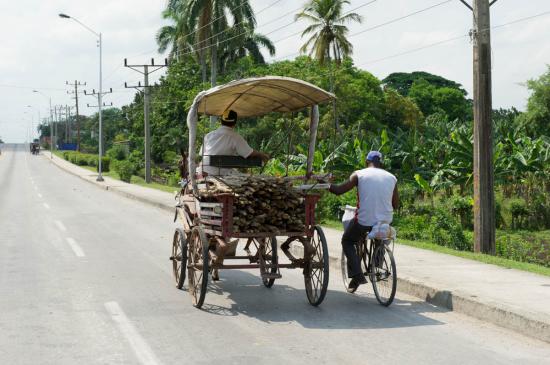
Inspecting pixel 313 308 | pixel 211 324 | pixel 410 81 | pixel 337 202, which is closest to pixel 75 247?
pixel 313 308

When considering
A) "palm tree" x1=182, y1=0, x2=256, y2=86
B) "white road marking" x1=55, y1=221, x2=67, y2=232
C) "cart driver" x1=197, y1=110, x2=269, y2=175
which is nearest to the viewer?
"cart driver" x1=197, y1=110, x2=269, y2=175

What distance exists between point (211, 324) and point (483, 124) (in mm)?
8248

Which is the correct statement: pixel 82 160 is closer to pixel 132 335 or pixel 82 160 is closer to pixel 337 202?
pixel 337 202

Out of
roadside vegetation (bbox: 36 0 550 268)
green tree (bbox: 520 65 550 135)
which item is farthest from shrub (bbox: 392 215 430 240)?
green tree (bbox: 520 65 550 135)

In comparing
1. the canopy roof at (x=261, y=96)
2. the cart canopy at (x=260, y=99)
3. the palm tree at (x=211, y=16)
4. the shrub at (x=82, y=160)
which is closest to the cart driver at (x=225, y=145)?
the cart canopy at (x=260, y=99)

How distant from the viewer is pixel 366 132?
5397 centimetres

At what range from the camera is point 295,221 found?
835 cm

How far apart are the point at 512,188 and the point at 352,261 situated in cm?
2326

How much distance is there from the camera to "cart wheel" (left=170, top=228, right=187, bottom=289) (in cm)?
912

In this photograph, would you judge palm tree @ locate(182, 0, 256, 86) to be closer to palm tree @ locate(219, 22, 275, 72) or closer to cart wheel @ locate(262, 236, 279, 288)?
palm tree @ locate(219, 22, 275, 72)

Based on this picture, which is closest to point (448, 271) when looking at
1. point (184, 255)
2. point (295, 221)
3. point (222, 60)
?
point (295, 221)

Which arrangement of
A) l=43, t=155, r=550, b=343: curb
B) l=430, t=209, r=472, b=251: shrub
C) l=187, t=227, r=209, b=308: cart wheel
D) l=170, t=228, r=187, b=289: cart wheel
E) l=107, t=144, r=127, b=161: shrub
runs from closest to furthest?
l=43, t=155, r=550, b=343: curb < l=187, t=227, r=209, b=308: cart wheel < l=170, t=228, r=187, b=289: cart wheel < l=430, t=209, r=472, b=251: shrub < l=107, t=144, r=127, b=161: shrub

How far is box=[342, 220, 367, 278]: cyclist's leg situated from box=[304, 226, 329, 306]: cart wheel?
35 cm

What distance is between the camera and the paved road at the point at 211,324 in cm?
620
